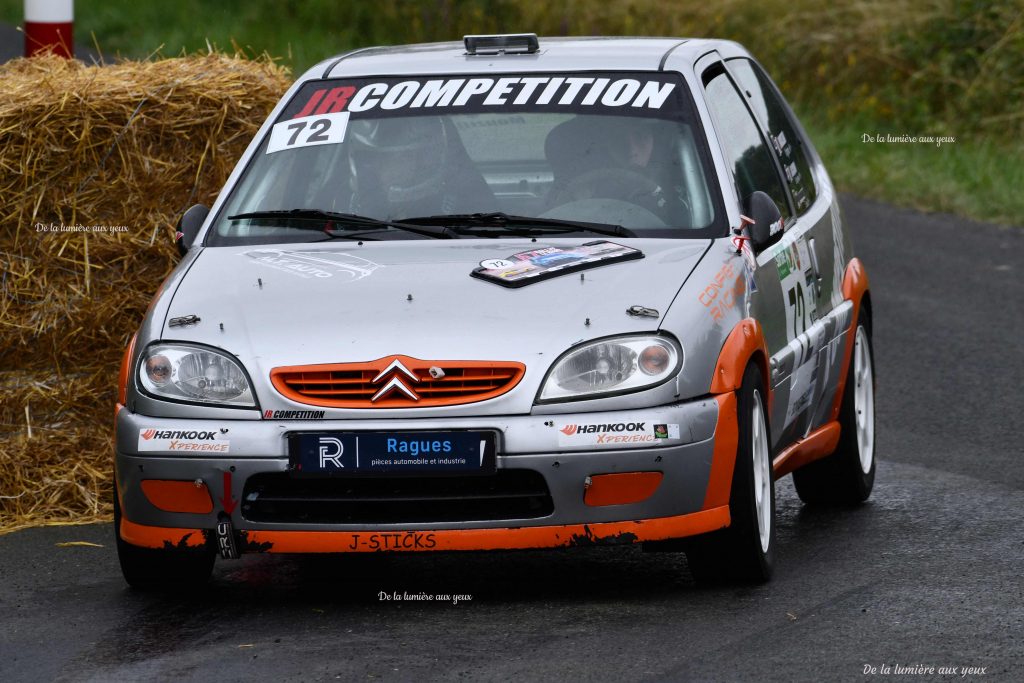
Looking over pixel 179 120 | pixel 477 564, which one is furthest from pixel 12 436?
pixel 477 564

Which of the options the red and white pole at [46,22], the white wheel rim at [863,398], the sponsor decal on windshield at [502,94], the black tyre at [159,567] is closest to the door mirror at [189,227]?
the sponsor decal on windshield at [502,94]

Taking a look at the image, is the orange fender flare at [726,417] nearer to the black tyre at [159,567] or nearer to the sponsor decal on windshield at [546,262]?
the sponsor decal on windshield at [546,262]

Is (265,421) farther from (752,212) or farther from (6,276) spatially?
(6,276)

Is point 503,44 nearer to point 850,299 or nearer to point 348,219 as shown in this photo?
point 348,219

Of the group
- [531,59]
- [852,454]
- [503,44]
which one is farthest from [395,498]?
[852,454]

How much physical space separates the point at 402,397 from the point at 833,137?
12758 mm

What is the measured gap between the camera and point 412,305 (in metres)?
5.70

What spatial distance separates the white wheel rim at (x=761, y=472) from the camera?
5957 mm

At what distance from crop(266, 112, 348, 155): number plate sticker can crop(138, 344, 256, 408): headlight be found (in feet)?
4.21

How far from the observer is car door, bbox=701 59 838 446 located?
6359mm

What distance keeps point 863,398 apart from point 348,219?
2381mm

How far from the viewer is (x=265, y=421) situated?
5.52m

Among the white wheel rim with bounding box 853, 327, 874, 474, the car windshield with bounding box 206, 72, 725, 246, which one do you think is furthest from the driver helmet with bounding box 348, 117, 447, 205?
the white wheel rim with bounding box 853, 327, 874, 474

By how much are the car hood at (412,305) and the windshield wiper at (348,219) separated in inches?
5.4
